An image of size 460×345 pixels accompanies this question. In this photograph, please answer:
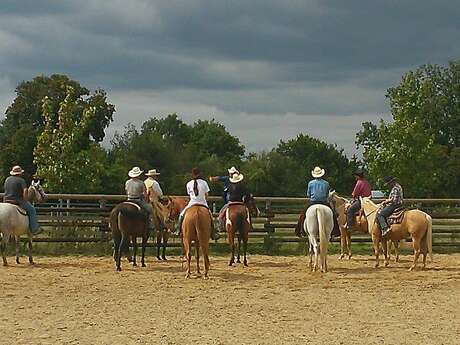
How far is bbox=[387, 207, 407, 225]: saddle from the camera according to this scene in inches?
615

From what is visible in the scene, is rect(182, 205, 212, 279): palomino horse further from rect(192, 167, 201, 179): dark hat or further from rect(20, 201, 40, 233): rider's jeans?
rect(20, 201, 40, 233): rider's jeans

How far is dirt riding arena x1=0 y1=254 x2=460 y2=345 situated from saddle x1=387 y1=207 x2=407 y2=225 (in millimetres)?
1060

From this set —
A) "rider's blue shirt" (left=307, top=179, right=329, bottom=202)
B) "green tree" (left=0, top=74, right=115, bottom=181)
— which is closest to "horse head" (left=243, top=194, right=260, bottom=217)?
"rider's blue shirt" (left=307, top=179, right=329, bottom=202)

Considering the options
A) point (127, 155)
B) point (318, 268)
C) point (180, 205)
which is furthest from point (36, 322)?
point (127, 155)

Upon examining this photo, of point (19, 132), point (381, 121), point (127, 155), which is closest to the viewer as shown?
point (381, 121)

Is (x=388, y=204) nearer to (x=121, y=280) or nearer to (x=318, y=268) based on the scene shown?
(x=318, y=268)

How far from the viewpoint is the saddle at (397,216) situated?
615 inches

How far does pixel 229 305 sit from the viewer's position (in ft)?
34.1

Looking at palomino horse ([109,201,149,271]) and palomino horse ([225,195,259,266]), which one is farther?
palomino horse ([225,195,259,266])

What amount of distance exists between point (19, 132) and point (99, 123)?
218 inches

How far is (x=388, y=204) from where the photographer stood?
51.8ft

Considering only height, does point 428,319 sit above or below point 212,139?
below

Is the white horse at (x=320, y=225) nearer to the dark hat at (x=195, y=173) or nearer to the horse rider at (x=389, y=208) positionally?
the horse rider at (x=389, y=208)

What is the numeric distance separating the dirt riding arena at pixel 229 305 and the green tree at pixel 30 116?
2910 centimetres
